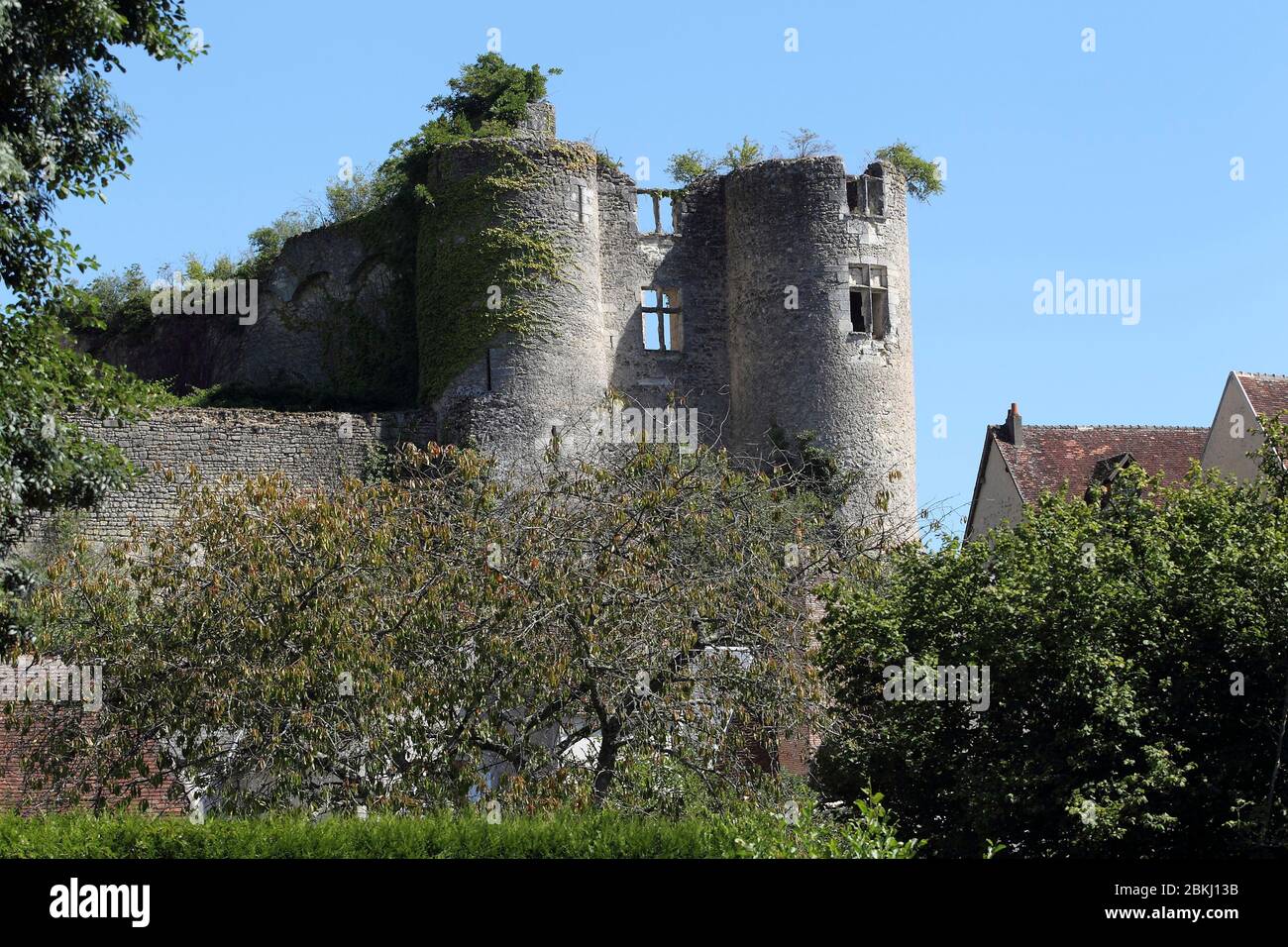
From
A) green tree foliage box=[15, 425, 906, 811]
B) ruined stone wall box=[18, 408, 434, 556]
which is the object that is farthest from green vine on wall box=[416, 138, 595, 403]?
green tree foliage box=[15, 425, 906, 811]

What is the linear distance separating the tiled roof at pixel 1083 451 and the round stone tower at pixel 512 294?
794 cm

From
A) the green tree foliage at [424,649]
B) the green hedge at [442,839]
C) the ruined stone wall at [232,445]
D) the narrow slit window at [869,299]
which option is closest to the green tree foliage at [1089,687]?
the green tree foliage at [424,649]

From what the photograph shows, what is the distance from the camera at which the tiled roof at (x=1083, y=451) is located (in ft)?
102

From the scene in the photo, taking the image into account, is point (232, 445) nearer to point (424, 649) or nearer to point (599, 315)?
point (599, 315)

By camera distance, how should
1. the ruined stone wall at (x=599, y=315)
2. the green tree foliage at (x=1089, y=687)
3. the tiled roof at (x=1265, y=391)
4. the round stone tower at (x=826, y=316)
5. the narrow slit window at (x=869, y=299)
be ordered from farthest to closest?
the narrow slit window at (x=869, y=299) → the round stone tower at (x=826, y=316) → the ruined stone wall at (x=599, y=315) → the tiled roof at (x=1265, y=391) → the green tree foliage at (x=1089, y=687)

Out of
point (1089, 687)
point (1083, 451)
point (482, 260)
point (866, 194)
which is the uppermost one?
point (866, 194)

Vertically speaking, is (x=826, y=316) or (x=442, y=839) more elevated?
(x=826, y=316)

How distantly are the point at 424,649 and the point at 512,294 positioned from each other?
17.0 meters

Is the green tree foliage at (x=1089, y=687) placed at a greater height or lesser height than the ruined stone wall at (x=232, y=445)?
lesser

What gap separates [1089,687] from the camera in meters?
18.7

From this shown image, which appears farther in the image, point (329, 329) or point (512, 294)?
point (329, 329)

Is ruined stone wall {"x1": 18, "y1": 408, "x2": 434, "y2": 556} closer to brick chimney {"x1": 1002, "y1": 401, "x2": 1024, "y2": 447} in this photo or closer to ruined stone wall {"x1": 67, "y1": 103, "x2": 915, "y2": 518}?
ruined stone wall {"x1": 67, "y1": 103, "x2": 915, "y2": 518}

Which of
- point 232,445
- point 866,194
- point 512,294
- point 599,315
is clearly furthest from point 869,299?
point 232,445

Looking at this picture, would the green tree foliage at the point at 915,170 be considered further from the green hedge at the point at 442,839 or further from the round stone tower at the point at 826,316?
the green hedge at the point at 442,839
